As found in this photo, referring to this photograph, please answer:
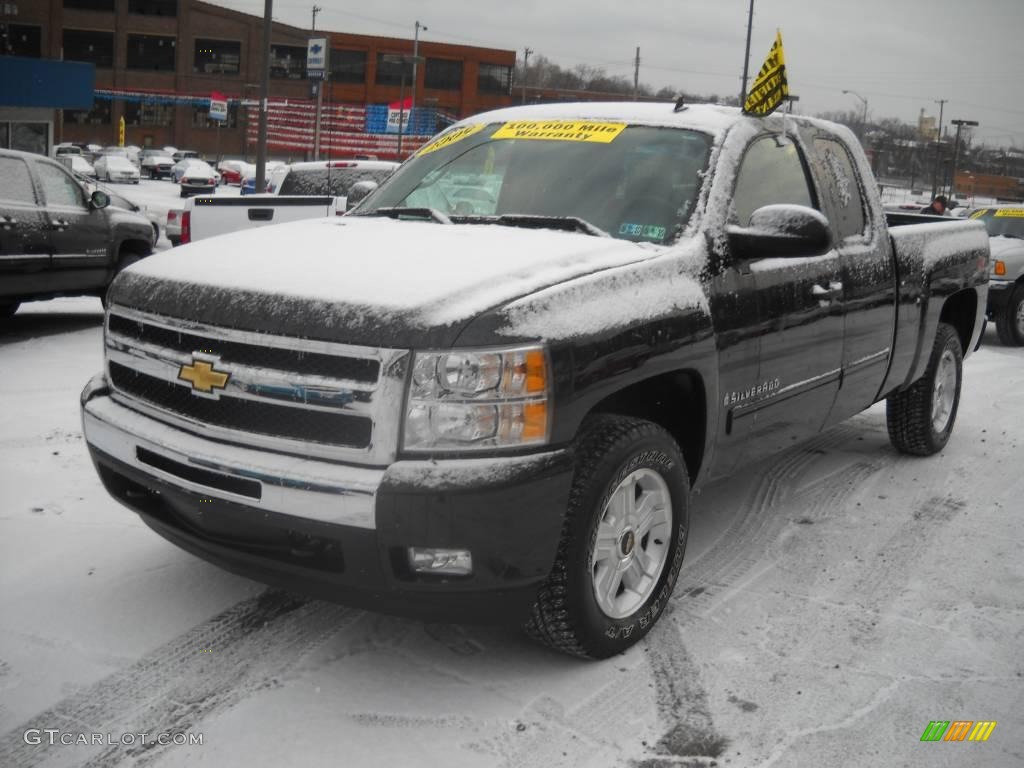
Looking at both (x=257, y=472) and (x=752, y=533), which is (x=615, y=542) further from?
(x=752, y=533)

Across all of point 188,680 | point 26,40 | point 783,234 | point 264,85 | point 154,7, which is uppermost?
point 154,7

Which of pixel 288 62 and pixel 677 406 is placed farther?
pixel 288 62

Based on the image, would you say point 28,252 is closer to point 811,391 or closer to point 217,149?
point 811,391

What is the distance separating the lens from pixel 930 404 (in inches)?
252

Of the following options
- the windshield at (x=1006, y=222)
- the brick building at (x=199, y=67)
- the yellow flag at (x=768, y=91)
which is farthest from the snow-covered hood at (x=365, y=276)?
the brick building at (x=199, y=67)

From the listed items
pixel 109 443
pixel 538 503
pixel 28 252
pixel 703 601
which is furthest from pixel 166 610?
pixel 28 252

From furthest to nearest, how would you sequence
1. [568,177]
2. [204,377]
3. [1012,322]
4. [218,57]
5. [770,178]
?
[218,57] → [1012,322] → [770,178] → [568,177] → [204,377]

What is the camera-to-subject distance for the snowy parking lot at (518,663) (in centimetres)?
307

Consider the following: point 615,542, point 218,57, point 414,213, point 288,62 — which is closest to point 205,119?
point 218,57

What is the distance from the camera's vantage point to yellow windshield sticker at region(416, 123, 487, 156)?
500 cm

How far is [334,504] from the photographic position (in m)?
2.99

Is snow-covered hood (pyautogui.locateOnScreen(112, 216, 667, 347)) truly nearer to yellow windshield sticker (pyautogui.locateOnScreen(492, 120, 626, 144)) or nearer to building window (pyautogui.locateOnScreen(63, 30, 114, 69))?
yellow windshield sticker (pyautogui.locateOnScreen(492, 120, 626, 144))

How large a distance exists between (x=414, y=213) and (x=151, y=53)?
3203 inches

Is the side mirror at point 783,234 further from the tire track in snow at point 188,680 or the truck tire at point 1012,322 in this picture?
the truck tire at point 1012,322
